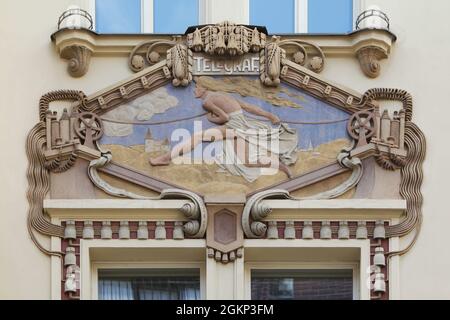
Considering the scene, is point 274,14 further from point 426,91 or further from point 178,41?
point 426,91

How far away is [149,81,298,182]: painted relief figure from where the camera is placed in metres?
27.6

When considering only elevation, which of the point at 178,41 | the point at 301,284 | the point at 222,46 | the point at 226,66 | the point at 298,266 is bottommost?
the point at 301,284

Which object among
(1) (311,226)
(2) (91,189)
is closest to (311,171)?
(1) (311,226)

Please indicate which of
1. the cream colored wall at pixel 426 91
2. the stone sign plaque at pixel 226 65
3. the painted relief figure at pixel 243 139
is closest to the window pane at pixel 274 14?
the stone sign plaque at pixel 226 65

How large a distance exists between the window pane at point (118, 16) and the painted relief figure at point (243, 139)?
1.20 metres

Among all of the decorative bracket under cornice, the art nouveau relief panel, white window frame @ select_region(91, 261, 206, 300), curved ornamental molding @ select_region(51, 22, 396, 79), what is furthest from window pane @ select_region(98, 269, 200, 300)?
the decorative bracket under cornice

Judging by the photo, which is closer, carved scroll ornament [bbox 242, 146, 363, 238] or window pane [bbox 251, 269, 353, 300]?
carved scroll ornament [bbox 242, 146, 363, 238]

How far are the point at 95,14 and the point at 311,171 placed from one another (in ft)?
9.79

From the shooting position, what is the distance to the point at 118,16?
28.5m

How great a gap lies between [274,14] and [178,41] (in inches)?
45.8

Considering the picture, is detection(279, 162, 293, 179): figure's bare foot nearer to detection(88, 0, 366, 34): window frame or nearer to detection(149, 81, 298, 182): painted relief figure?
detection(149, 81, 298, 182): painted relief figure

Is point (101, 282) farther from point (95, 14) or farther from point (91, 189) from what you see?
point (95, 14)

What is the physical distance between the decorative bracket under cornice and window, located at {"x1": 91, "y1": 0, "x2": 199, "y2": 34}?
0.37m

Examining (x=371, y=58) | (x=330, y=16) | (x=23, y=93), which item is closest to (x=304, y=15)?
(x=330, y=16)
